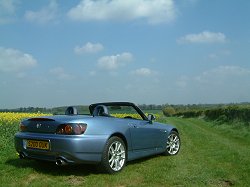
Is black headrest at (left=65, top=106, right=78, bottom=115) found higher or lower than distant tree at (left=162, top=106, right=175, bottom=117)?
higher

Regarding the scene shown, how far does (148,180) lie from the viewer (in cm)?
710

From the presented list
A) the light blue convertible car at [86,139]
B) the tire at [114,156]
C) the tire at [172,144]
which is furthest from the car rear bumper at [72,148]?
the tire at [172,144]

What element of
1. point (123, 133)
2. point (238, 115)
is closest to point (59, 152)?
point (123, 133)

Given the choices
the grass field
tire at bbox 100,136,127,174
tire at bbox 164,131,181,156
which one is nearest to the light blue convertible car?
tire at bbox 100,136,127,174

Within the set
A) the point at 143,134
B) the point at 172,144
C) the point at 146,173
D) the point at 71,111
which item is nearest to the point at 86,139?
the point at 146,173

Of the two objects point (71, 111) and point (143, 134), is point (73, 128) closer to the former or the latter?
point (71, 111)

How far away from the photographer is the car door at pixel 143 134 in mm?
8570

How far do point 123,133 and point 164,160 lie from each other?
1.75 meters

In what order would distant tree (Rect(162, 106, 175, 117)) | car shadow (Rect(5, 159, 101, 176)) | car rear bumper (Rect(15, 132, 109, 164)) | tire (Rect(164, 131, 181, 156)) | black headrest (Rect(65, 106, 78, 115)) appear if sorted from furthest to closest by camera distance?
distant tree (Rect(162, 106, 175, 117)) < tire (Rect(164, 131, 181, 156)) < black headrest (Rect(65, 106, 78, 115)) < car shadow (Rect(5, 159, 101, 176)) < car rear bumper (Rect(15, 132, 109, 164))

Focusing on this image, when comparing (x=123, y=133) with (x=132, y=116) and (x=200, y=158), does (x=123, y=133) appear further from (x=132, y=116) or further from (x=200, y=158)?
(x=200, y=158)

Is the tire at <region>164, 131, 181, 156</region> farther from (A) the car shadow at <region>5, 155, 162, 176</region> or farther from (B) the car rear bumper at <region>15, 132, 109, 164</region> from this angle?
(B) the car rear bumper at <region>15, 132, 109, 164</region>

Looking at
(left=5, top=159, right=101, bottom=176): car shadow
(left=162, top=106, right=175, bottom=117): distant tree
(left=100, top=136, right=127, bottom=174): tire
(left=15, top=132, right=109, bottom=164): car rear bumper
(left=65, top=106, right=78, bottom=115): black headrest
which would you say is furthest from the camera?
(left=162, top=106, right=175, bottom=117): distant tree

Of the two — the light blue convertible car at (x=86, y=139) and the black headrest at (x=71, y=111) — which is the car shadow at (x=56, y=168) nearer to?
the light blue convertible car at (x=86, y=139)

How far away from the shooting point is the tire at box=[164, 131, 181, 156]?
33.6 feet
